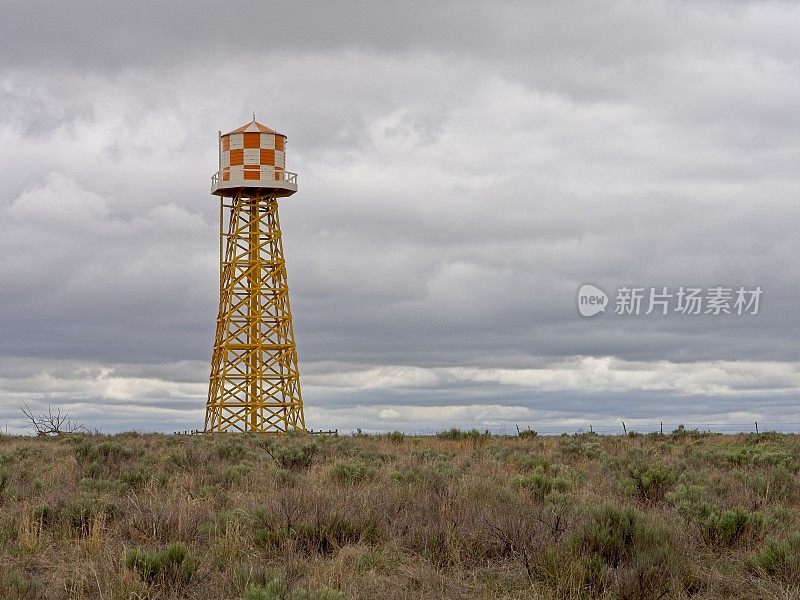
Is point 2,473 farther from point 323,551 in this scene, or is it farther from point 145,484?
point 323,551

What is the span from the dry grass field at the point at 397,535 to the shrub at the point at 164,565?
0.02 meters

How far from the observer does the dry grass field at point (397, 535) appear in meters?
9.57

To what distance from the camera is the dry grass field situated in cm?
957

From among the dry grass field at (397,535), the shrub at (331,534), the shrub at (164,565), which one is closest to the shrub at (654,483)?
the dry grass field at (397,535)

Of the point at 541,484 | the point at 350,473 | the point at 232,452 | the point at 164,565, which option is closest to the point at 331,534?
the point at 164,565

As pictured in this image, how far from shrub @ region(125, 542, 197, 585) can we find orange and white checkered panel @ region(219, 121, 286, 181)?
36444 millimetres

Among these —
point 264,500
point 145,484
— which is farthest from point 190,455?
point 264,500

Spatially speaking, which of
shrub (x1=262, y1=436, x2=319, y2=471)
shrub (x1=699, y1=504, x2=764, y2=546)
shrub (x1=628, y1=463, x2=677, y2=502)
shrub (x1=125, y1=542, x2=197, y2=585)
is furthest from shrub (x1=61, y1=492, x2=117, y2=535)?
shrub (x1=628, y1=463, x2=677, y2=502)

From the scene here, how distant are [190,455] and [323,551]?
33.8 ft

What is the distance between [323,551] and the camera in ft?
37.1

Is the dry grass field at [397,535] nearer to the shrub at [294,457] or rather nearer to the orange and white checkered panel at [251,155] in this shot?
the shrub at [294,457]

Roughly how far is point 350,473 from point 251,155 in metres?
30.6

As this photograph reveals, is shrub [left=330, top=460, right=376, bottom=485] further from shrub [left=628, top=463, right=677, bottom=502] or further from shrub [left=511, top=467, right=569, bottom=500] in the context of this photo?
shrub [left=628, top=463, right=677, bottom=502]

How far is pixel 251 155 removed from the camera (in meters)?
45.8
